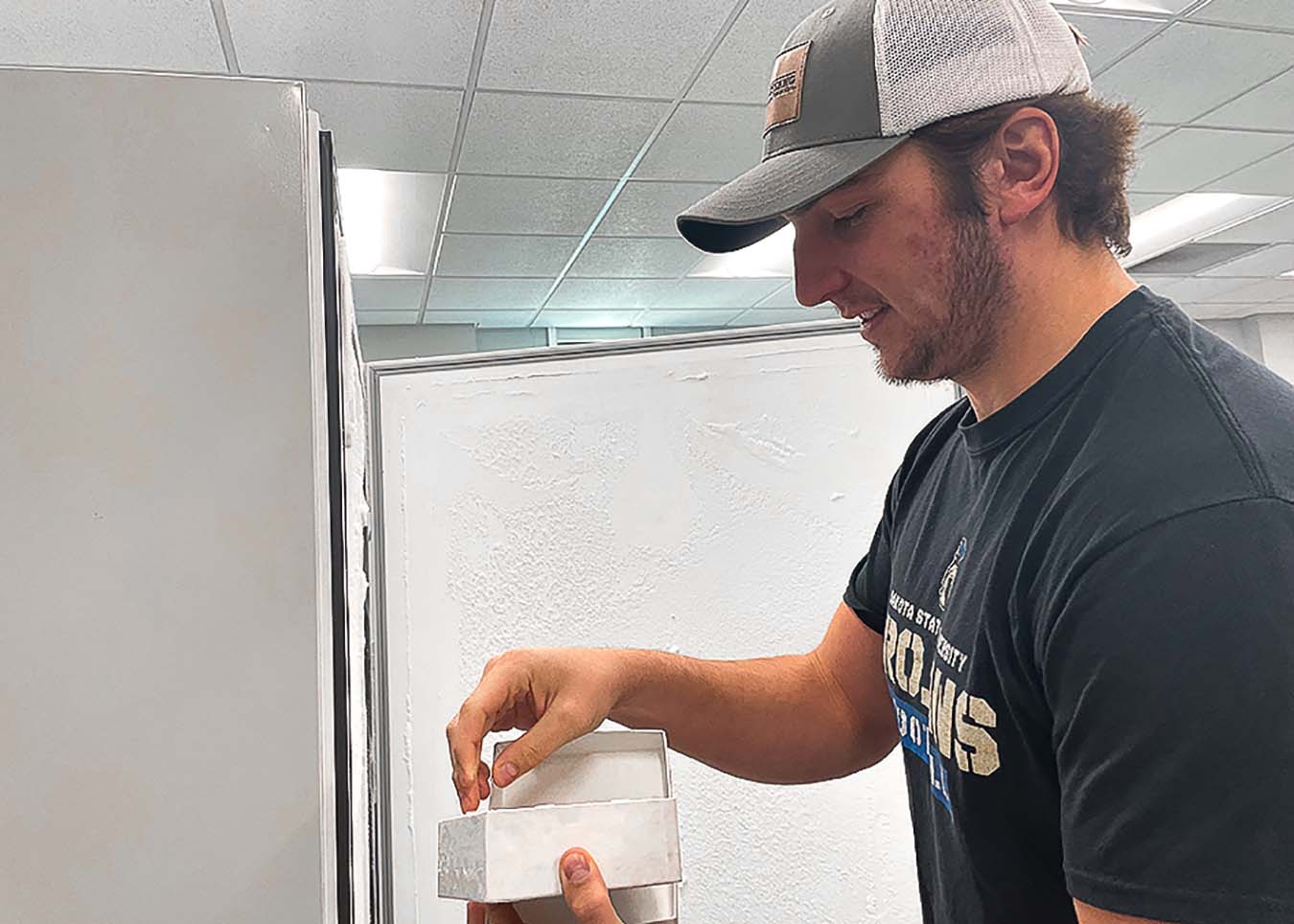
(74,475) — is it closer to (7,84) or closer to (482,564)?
(7,84)

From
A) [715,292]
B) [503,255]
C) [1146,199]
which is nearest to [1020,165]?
[503,255]

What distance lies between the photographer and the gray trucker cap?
0.74m

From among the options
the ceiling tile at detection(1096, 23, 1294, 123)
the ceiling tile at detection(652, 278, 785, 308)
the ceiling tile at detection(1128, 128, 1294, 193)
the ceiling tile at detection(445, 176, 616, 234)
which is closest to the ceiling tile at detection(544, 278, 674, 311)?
the ceiling tile at detection(652, 278, 785, 308)

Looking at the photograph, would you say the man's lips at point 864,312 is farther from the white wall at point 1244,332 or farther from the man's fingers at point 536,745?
the white wall at point 1244,332

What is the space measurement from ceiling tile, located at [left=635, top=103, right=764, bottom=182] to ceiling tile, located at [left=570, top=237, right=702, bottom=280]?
591 mm

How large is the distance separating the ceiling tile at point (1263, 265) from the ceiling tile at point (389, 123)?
3.60 meters

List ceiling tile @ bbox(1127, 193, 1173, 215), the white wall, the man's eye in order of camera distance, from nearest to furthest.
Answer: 1. the man's eye
2. ceiling tile @ bbox(1127, 193, 1173, 215)
3. the white wall

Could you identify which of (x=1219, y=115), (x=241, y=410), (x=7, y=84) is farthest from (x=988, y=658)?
(x=1219, y=115)

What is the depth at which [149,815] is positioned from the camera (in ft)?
2.30

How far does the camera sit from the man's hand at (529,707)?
72cm

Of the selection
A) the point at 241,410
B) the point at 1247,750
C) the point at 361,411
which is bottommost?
the point at 1247,750

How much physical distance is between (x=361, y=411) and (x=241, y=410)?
0.59 metres

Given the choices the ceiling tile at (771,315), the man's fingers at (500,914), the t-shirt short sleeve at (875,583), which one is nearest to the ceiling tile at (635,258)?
the ceiling tile at (771,315)

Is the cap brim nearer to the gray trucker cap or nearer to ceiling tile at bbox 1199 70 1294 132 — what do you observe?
the gray trucker cap
